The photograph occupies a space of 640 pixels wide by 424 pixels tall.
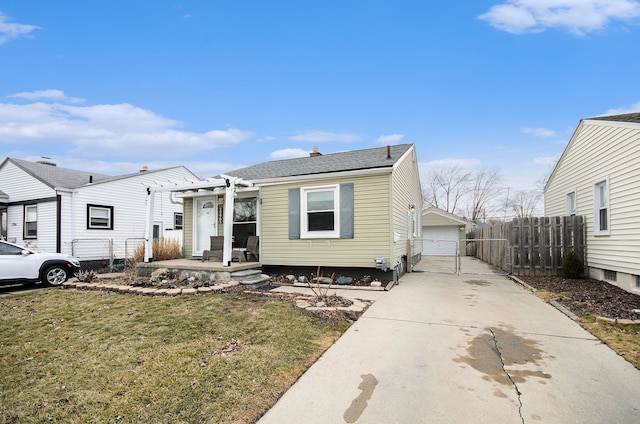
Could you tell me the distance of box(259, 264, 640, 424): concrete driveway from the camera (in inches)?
106

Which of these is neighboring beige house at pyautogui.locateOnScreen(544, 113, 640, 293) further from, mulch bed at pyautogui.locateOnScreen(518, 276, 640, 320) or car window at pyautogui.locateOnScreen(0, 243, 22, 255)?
car window at pyautogui.locateOnScreen(0, 243, 22, 255)

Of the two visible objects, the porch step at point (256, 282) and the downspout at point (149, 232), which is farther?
the downspout at point (149, 232)

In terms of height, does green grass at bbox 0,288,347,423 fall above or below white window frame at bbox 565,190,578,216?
below

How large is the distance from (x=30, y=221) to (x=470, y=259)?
22380mm

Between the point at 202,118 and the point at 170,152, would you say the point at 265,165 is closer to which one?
the point at 202,118

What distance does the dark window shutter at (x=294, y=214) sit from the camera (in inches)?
379

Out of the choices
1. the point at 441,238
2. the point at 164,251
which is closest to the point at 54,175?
the point at 164,251

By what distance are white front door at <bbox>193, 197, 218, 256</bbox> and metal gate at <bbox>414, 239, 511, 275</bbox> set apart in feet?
24.0

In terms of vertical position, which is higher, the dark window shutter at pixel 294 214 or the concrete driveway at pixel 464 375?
the dark window shutter at pixel 294 214

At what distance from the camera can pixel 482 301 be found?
6891 millimetres

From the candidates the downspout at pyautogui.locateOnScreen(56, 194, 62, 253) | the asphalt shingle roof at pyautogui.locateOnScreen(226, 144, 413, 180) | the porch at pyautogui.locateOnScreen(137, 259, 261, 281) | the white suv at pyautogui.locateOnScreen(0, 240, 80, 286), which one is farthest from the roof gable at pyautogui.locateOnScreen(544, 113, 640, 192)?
the downspout at pyautogui.locateOnScreen(56, 194, 62, 253)

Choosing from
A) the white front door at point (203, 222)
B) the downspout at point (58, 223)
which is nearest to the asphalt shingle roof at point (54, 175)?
the downspout at point (58, 223)

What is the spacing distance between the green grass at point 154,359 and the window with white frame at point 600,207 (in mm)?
8348

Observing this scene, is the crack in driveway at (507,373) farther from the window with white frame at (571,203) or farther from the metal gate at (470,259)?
the window with white frame at (571,203)
